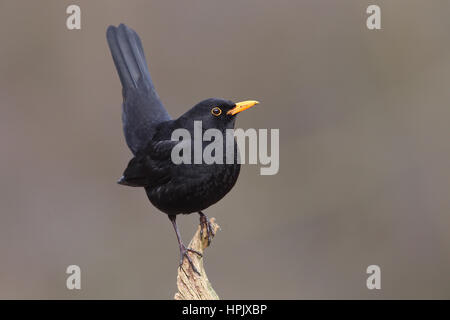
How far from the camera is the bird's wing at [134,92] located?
4992 mm

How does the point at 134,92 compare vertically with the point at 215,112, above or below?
above

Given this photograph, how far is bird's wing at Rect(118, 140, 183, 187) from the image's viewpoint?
14.3ft

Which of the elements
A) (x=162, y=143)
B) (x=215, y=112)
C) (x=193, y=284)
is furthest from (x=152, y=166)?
(x=193, y=284)

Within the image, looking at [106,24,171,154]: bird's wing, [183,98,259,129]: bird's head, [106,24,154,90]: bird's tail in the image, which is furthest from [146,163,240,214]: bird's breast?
[106,24,154,90]: bird's tail

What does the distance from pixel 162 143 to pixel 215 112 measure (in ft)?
1.57

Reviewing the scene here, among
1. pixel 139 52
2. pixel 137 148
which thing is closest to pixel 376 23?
pixel 139 52

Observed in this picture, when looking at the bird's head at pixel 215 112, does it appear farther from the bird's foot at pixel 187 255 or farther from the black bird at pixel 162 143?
the bird's foot at pixel 187 255

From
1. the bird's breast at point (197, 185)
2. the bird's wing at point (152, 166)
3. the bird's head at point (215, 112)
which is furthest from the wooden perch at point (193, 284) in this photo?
the bird's head at point (215, 112)

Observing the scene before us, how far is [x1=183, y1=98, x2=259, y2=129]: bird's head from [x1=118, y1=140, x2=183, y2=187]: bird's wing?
10.3 inches

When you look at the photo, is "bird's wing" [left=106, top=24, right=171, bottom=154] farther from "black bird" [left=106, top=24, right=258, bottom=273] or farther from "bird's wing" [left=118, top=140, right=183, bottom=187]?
"bird's wing" [left=118, top=140, right=183, bottom=187]

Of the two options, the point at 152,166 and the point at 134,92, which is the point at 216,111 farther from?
the point at 134,92

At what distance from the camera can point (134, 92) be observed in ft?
16.9

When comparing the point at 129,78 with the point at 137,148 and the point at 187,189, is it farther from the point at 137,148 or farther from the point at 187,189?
the point at 187,189

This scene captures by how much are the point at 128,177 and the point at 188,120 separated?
2.12 ft
